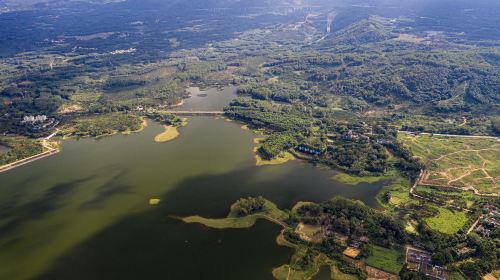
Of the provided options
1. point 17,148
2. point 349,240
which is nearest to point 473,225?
point 349,240

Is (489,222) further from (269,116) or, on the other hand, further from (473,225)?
(269,116)

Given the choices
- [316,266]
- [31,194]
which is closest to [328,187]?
[316,266]

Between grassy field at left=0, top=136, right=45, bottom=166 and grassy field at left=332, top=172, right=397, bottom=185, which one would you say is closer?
grassy field at left=332, top=172, right=397, bottom=185

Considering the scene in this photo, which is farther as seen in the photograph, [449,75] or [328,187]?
[449,75]

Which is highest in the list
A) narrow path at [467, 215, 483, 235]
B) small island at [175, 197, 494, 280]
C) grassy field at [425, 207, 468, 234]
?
small island at [175, 197, 494, 280]

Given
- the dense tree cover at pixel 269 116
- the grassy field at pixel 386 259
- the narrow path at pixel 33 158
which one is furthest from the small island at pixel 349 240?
the narrow path at pixel 33 158

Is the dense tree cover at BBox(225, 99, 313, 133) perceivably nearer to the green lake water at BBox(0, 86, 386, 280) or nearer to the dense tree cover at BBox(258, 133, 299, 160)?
the dense tree cover at BBox(258, 133, 299, 160)

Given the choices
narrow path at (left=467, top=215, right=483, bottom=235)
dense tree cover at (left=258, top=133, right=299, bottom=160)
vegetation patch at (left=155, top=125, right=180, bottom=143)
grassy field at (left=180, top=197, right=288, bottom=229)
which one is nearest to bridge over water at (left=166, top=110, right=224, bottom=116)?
vegetation patch at (left=155, top=125, right=180, bottom=143)

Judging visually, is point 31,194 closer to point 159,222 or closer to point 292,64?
point 159,222
